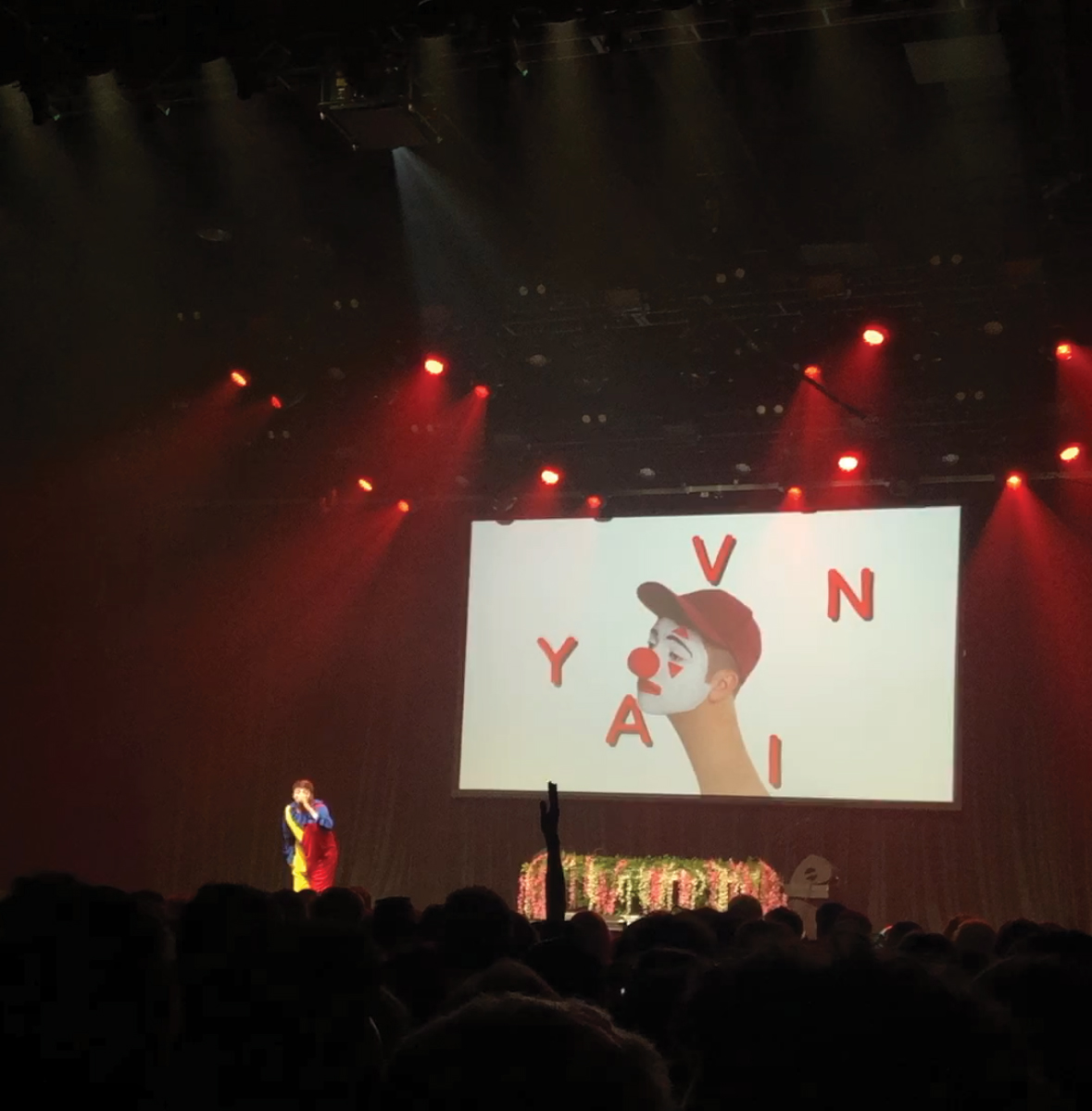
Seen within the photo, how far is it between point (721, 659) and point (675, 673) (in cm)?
44

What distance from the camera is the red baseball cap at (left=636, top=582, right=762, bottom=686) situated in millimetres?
12492

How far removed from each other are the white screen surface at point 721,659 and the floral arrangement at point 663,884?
1.09m

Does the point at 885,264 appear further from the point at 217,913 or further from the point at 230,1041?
the point at 230,1041

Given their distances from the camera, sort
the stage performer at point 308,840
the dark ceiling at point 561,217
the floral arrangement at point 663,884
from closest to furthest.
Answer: the dark ceiling at point 561,217, the floral arrangement at point 663,884, the stage performer at point 308,840

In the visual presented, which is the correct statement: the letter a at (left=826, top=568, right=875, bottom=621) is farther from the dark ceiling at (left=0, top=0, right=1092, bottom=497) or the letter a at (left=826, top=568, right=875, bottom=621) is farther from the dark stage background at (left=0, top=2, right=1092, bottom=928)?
the dark ceiling at (left=0, top=0, right=1092, bottom=497)

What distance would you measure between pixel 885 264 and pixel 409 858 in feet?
25.8

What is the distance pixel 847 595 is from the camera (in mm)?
12320

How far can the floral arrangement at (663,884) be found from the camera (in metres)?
11.1

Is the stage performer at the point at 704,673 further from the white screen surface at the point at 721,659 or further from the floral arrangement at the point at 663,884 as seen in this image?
the floral arrangement at the point at 663,884

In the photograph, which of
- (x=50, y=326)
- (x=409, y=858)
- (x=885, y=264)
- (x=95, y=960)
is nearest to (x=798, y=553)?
(x=885, y=264)

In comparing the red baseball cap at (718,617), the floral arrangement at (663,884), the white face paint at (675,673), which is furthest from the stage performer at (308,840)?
the red baseball cap at (718,617)

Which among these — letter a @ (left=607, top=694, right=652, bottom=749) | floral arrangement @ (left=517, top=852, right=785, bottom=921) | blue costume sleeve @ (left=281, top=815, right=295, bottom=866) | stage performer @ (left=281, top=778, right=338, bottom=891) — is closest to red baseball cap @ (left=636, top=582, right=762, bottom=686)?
letter a @ (left=607, top=694, right=652, bottom=749)

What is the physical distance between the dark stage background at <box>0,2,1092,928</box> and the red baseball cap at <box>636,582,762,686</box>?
0.95 meters

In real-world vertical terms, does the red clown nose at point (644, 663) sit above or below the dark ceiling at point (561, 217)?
below
